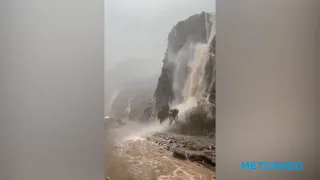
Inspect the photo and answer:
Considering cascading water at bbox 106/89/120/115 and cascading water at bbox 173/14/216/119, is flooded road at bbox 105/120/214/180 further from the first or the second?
cascading water at bbox 173/14/216/119

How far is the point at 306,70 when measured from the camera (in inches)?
54.8

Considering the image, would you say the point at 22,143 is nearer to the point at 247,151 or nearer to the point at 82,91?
the point at 82,91

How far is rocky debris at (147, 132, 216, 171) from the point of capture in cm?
134

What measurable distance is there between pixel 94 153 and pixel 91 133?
0.32 feet

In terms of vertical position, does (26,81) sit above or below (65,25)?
below

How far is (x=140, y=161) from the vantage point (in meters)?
1.34

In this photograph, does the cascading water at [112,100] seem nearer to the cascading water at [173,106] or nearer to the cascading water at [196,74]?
A: the cascading water at [173,106]

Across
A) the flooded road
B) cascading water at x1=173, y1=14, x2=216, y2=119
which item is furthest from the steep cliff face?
the flooded road

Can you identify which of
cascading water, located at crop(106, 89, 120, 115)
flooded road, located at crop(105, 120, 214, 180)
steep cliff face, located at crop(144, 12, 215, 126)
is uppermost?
steep cliff face, located at crop(144, 12, 215, 126)

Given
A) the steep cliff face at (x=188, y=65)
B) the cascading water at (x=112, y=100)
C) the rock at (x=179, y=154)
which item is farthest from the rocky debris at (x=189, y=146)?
the cascading water at (x=112, y=100)

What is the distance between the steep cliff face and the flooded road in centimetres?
13

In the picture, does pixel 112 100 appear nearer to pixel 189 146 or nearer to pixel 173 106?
pixel 173 106

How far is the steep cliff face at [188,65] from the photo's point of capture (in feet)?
4.42

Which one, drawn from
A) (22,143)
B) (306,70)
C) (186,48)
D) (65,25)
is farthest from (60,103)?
(306,70)
